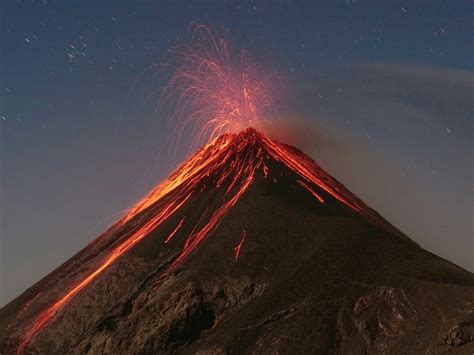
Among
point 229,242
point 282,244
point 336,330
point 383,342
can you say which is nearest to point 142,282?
point 229,242

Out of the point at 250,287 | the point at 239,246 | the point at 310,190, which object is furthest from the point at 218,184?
the point at 250,287

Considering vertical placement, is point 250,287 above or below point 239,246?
below

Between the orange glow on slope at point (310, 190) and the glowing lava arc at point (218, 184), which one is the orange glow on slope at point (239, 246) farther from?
the orange glow on slope at point (310, 190)

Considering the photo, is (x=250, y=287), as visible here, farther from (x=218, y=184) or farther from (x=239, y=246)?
(x=218, y=184)

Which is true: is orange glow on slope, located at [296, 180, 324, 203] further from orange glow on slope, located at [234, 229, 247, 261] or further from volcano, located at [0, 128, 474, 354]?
orange glow on slope, located at [234, 229, 247, 261]

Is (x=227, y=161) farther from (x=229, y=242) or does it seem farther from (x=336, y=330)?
(x=336, y=330)

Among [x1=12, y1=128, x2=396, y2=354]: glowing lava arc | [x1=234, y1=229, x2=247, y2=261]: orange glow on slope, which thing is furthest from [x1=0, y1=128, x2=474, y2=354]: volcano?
[x1=12, y1=128, x2=396, y2=354]: glowing lava arc
